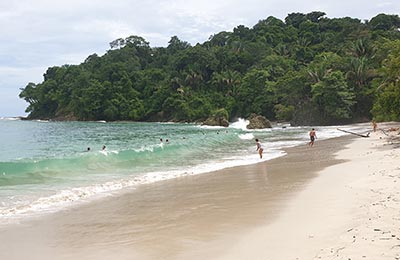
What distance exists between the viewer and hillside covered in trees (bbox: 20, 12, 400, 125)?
207 feet

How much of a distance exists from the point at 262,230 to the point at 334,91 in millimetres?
54641

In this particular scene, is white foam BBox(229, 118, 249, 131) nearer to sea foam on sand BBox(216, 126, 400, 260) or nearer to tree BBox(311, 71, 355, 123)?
tree BBox(311, 71, 355, 123)

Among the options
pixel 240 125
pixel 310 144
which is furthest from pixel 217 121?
pixel 310 144

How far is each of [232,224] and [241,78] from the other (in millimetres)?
86575

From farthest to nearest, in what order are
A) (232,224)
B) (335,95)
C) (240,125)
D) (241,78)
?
1. (241,78)
2. (240,125)
3. (335,95)
4. (232,224)

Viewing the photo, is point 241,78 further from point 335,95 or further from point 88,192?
point 88,192

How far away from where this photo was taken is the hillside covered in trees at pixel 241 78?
207 ft

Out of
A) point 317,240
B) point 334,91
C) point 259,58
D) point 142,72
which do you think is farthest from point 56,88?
point 317,240

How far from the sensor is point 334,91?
5862cm

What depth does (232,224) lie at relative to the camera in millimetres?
8500

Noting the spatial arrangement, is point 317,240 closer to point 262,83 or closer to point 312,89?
point 312,89

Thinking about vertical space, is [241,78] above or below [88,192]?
above

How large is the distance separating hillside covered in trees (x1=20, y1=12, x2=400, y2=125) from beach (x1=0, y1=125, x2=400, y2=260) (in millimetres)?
49556

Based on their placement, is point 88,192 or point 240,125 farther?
point 240,125
